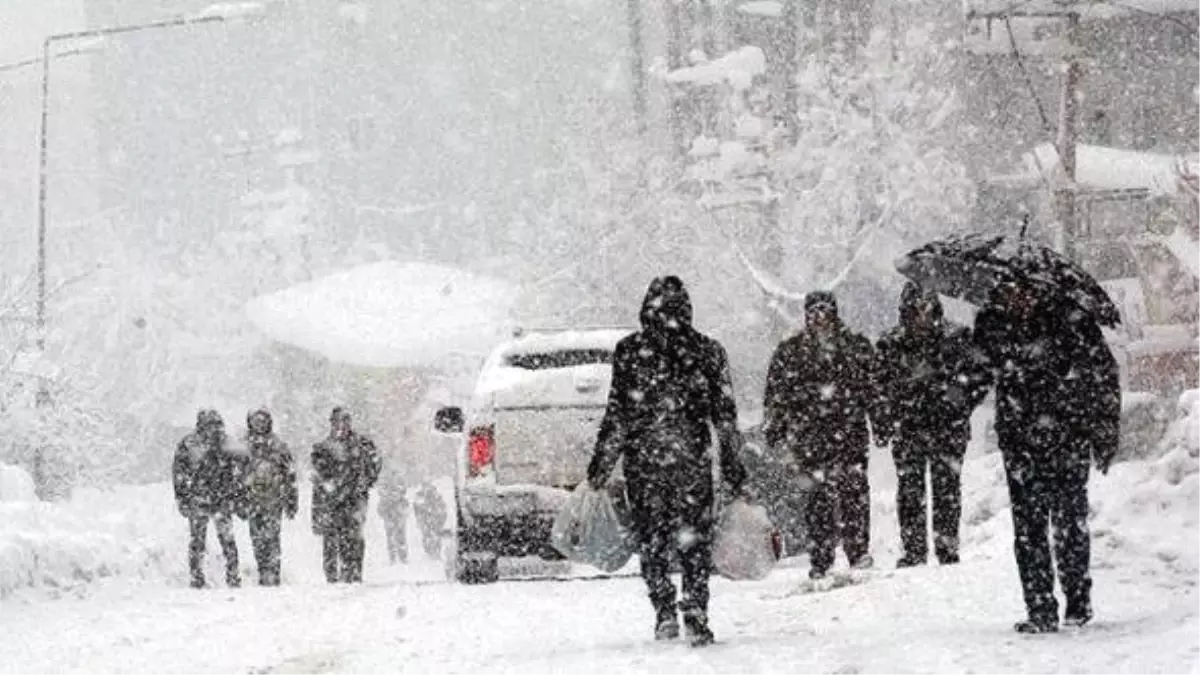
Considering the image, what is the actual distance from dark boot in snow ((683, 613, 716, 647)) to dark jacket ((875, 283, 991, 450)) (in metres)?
2.93

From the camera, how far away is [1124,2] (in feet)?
112

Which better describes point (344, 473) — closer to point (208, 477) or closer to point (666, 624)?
point (208, 477)

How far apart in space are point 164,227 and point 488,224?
1015cm

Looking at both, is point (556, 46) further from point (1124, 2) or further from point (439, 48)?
point (1124, 2)

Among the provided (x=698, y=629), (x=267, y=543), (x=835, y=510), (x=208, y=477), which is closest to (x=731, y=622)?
(x=698, y=629)

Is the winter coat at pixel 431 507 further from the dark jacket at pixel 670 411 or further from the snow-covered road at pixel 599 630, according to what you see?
the dark jacket at pixel 670 411

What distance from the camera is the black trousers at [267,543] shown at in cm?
1556

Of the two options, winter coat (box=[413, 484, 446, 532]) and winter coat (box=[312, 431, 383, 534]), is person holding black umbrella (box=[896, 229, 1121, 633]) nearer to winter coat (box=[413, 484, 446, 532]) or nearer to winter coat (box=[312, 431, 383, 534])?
winter coat (box=[312, 431, 383, 534])

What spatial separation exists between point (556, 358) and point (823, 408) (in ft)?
7.40

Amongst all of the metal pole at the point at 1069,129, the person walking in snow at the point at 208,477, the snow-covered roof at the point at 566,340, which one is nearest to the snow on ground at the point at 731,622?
the snow-covered roof at the point at 566,340

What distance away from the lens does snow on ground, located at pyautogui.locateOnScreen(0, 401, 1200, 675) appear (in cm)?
778

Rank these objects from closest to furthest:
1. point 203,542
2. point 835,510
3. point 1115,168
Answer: point 835,510, point 203,542, point 1115,168

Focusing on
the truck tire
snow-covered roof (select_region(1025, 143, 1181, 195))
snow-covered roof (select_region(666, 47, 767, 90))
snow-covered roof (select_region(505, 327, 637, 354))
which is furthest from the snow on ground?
snow-covered roof (select_region(666, 47, 767, 90))

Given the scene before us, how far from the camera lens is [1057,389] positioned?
25.9 feet
